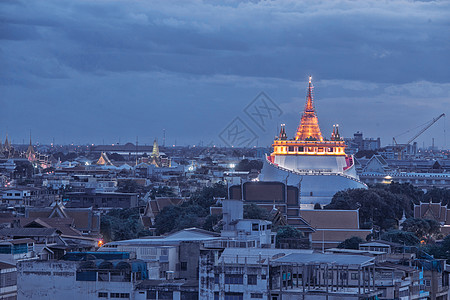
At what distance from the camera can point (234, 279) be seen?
46.6 meters

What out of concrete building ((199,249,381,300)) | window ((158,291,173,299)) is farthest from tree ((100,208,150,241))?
concrete building ((199,249,381,300))

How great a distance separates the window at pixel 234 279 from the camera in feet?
152

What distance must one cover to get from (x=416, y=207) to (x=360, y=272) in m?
52.8

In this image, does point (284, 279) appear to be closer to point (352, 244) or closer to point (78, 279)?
point (78, 279)

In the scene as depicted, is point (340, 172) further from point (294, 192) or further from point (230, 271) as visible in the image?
point (230, 271)

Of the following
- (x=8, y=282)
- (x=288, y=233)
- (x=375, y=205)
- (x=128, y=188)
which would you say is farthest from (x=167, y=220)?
(x=128, y=188)

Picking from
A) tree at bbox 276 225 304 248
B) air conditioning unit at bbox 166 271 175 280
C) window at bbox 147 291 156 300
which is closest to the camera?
window at bbox 147 291 156 300

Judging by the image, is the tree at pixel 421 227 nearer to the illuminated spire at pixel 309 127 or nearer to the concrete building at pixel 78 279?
the concrete building at pixel 78 279

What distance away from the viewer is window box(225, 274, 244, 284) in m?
46.5

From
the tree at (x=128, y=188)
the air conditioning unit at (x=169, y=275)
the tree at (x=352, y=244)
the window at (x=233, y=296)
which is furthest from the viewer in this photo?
the tree at (x=128, y=188)

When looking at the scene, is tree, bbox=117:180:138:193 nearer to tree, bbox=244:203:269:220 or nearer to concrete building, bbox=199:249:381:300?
tree, bbox=244:203:269:220

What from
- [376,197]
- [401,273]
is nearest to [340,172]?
[376,197]

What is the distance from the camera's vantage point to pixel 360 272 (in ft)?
153

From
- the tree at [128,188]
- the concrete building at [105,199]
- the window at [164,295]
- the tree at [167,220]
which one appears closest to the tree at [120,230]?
the tree at [167,220]
